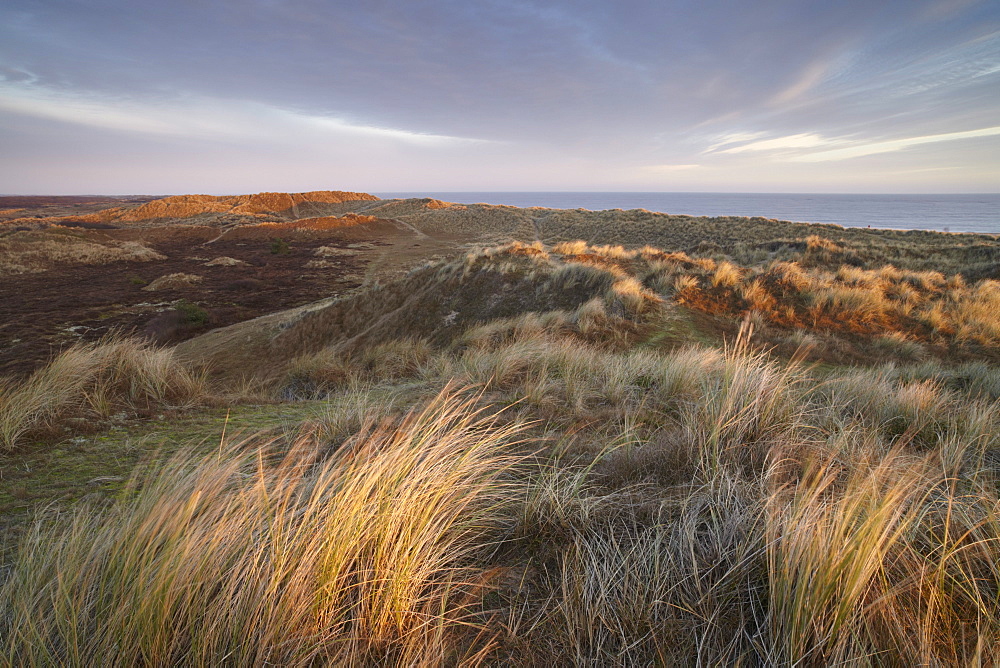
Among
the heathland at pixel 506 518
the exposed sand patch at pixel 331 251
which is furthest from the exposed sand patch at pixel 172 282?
the heathland at pixel 506 518

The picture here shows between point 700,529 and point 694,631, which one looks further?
point 700,529

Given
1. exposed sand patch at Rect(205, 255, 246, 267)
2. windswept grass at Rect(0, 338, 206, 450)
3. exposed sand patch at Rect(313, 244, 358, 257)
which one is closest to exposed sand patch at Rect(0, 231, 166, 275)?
exposed sand patch at Rect(205, 255, 246, 267)

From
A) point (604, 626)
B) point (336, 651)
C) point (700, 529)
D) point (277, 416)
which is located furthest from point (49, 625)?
point (277, 416)

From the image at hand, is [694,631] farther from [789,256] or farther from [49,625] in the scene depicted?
[789,256]

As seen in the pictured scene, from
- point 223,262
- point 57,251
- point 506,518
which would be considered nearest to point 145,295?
point 223,262

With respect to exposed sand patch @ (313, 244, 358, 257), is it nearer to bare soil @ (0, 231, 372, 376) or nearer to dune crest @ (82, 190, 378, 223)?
bare soil @ (0, 231, 372, 376)

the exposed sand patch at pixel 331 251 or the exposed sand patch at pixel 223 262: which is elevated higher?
the exposed sand patch at pixel 331 251

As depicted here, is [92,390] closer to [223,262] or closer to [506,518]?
[506,518]

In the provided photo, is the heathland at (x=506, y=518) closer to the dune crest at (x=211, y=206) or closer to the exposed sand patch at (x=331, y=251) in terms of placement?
the exposed sand patch at (x=331, y=251)

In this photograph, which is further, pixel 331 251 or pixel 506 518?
pixel 331 251

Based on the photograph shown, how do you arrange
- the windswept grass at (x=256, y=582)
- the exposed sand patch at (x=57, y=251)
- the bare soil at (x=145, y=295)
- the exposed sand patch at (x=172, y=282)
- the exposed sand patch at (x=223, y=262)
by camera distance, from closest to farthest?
1. the windswept grass at (x=256, y=582)
2. the bare soil at (x=145, y=295)
3. the exposed sand patch at (x=172, y=282)
4. the exposed sand patch at (x=57, y=251)
5. the exposed sand patch at (x=223, y=262)

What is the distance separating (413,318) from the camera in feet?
37.9

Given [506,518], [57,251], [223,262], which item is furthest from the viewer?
[57,251]

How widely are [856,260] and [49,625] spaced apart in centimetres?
2202
